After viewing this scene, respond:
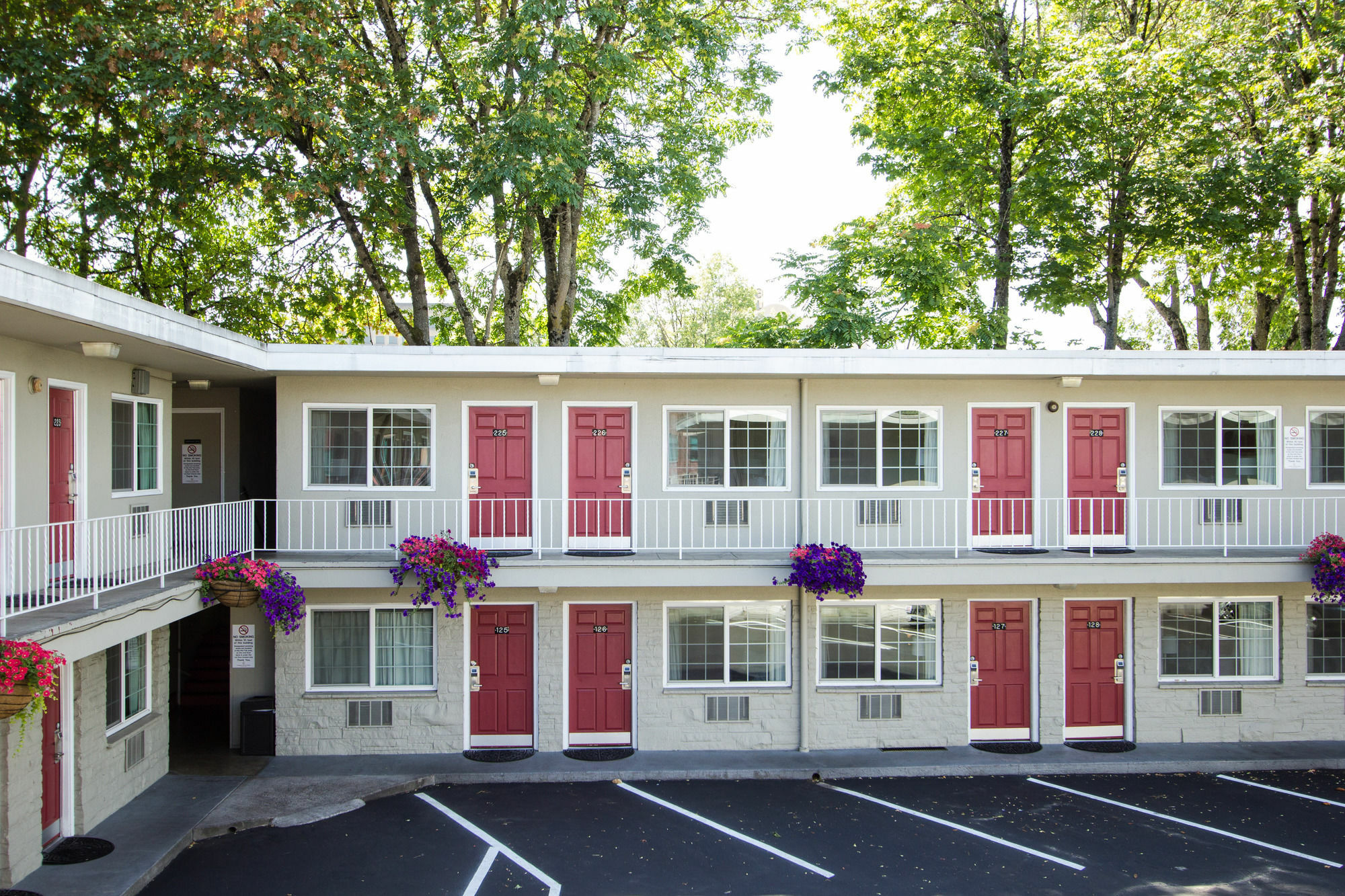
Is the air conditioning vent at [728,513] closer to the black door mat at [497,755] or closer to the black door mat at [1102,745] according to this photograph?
the black door mat at [497,755]

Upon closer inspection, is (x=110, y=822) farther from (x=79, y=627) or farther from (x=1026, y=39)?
(x=1026, y=39)

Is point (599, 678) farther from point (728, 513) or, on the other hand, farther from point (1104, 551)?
point (1104, 551)

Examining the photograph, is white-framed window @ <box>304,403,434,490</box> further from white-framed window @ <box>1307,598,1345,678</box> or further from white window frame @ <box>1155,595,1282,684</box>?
white-framed window @ <box>1307,598,1345,678</box>

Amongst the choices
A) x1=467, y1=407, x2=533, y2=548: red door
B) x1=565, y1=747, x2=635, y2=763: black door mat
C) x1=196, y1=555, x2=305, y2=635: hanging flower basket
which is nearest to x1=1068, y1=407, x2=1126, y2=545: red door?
x1=565, y1=747, x2=635, y2=763: black door mat

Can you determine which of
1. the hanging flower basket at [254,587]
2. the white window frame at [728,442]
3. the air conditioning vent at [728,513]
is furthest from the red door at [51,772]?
the air conditioning vent at [728,513]

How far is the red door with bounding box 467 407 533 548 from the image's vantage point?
1182 centimetres

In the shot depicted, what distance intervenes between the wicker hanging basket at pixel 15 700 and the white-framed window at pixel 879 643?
30.0 ft

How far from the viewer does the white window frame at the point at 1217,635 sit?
39.7ft

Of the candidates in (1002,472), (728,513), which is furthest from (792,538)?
(1002,472)

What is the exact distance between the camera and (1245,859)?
8.65m

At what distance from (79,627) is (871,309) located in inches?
671

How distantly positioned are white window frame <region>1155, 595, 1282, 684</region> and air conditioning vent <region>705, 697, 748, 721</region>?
6227 millimetres

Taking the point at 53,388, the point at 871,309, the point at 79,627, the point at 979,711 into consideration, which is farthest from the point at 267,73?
the point at 979,711

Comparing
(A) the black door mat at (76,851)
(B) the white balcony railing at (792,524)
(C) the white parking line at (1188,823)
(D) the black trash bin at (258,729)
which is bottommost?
(C) the white parking line at (1188,823)
